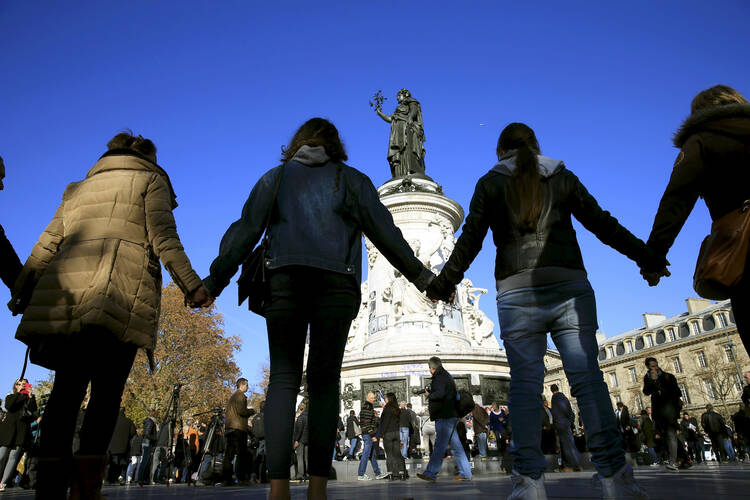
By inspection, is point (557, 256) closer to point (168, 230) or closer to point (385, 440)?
point (168, 230)

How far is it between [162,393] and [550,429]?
1008 inches

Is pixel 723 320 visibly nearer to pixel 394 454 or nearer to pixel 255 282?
pixel 394 454

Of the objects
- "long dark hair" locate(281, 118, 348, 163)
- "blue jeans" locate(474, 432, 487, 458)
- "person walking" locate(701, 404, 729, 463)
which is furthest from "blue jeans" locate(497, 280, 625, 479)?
"person walking" locate(701, 404, 729, 463)

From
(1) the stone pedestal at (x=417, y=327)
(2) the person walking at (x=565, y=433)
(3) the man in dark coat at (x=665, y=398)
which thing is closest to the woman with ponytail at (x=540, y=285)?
(3) the man in dark coat at (x=665, y=398)

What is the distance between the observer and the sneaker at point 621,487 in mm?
2732

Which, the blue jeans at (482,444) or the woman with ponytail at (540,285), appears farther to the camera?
the blue jeans at (482,444)

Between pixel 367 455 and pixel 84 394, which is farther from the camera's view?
pixel 367 455

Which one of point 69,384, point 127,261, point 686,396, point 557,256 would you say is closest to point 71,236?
point 127,261

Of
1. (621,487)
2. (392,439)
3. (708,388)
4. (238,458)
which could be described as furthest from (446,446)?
(708,388)

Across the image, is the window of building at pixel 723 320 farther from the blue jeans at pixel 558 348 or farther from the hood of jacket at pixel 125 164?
the hood of jacket at pixel 125 164

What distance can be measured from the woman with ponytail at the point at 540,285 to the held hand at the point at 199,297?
1.38 m

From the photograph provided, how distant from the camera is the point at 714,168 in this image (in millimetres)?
2512

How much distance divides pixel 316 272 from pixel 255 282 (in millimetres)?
352

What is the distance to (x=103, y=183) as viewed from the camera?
123 inches
